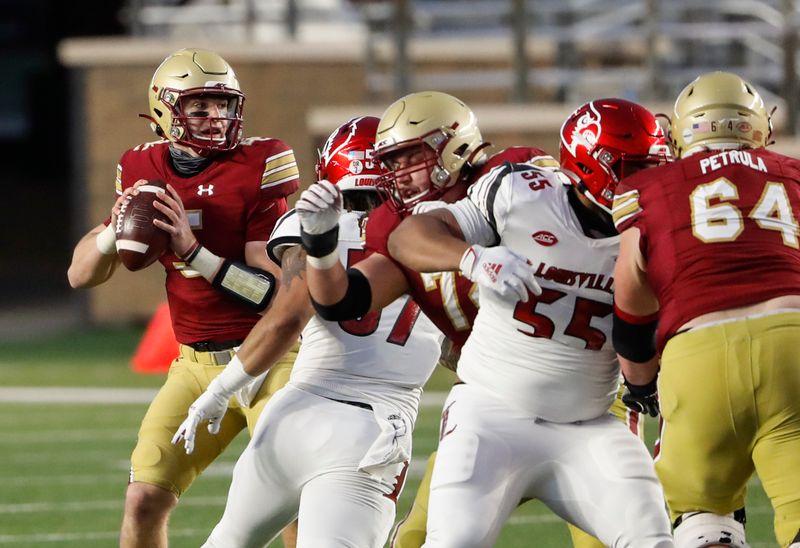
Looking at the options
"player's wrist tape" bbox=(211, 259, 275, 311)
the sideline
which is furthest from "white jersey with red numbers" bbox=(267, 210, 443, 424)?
the sideline

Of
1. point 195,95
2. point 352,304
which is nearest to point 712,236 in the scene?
point 352,304

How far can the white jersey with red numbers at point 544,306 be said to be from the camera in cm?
427

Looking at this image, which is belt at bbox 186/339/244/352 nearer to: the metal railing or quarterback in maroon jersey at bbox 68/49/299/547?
quarterback in maroon jersey at bbox 68/49/299/547

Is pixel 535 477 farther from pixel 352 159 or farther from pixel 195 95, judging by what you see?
pixel 195 95

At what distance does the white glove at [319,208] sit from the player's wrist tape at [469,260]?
363 millimetres

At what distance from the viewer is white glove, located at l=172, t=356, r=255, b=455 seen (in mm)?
4656

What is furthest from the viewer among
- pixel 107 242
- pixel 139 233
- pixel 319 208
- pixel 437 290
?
pixel 107 242

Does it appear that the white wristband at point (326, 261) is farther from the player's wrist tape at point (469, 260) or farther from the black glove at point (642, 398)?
the black glove at point (642, 398)

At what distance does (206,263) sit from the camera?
524 cm

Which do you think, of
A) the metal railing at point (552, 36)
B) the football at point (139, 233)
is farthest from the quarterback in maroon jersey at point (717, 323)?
the metal railing at point (552, 36)

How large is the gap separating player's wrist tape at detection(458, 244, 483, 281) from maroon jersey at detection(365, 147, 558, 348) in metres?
0.31

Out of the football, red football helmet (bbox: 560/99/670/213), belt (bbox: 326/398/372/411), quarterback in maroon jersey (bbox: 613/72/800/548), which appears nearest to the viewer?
quarterback in maroon jersey (bbox: 613/72/800/548)

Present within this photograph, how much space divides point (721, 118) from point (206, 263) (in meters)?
1.68

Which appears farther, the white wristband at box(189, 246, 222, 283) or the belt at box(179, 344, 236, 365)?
the belt at box(179, 344, 236, 365)
